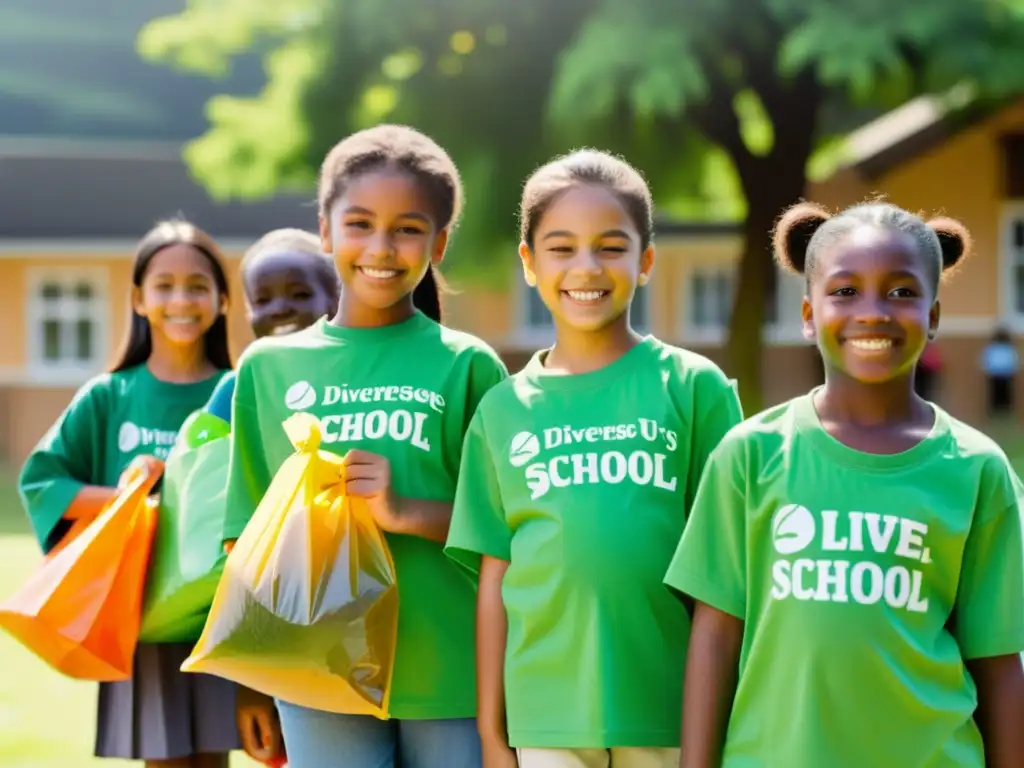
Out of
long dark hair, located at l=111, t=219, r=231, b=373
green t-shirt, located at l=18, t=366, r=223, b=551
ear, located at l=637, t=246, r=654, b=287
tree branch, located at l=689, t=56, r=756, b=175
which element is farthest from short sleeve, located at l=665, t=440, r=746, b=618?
tree branch, located at l=689, t=56, r=756, b=175

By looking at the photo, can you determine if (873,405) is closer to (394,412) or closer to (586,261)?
(586,261)

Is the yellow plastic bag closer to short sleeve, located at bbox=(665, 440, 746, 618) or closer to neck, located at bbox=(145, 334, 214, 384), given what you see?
short sleeve, located at bbox=(665, 440, 746, 618)

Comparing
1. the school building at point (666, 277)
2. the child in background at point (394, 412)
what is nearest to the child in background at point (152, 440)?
the child in background at point (394, 412)

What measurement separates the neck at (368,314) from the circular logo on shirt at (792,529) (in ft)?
3.25

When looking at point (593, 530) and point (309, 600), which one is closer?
point (593, 530)

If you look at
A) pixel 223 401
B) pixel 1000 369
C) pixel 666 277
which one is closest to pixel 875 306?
pixel 223 401

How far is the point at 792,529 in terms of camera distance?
2.31 m

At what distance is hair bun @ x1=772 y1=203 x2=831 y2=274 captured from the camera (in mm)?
2629

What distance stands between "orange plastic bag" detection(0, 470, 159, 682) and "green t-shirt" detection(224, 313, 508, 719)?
1.81ft

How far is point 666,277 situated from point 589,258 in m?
20.7

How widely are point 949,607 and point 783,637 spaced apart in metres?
0.26

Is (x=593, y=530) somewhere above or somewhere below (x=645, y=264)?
below

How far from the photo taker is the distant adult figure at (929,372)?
832 inches

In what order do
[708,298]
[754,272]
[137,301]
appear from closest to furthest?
[137,301]
[754,272]
[708,298]
